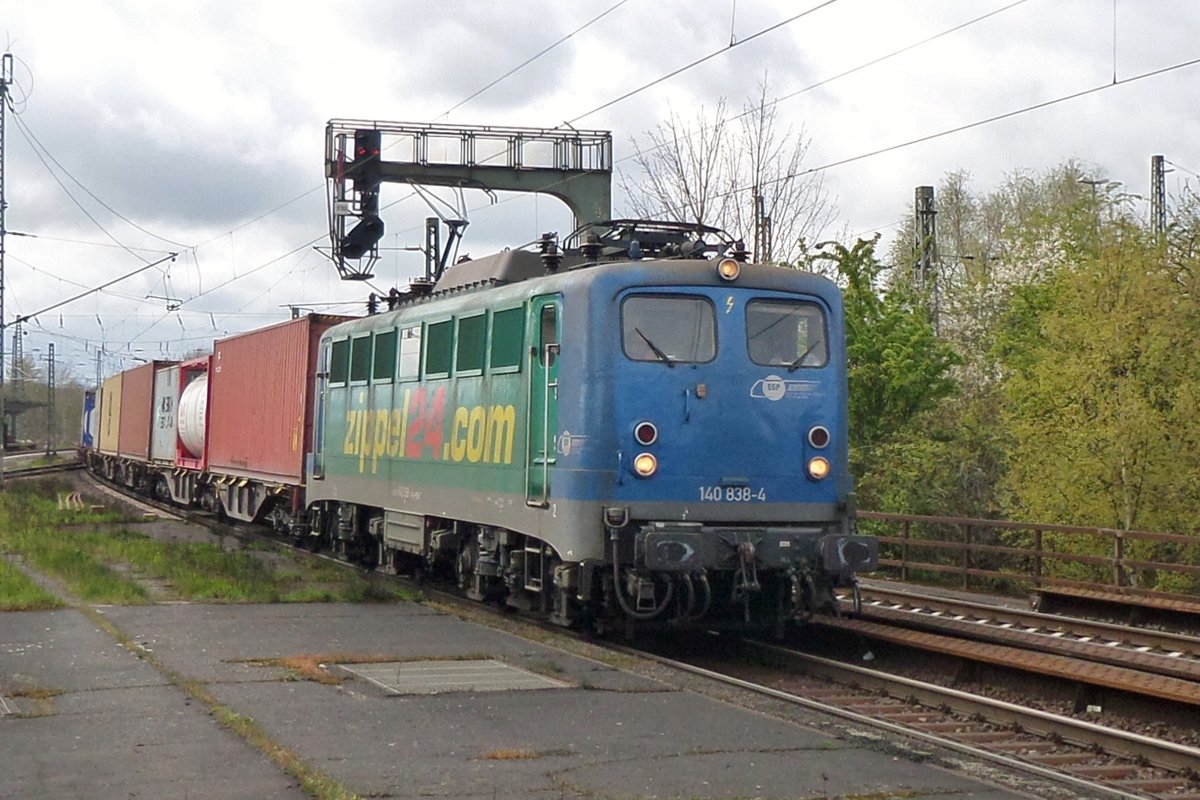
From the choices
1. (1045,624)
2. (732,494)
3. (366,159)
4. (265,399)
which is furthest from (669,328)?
(366,159)

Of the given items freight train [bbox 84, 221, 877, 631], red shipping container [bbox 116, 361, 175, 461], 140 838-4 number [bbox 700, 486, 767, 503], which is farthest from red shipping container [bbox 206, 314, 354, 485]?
140 838-4 number [bbox 700, 486, 767, 503]

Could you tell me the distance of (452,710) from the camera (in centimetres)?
895

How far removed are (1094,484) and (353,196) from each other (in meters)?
14.0

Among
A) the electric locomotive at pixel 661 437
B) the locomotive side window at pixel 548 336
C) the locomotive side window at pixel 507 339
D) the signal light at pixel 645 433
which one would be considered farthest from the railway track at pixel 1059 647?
the locomotive side window at pixel 507 339

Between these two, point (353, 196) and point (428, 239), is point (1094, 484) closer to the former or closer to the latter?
point (353, 196)

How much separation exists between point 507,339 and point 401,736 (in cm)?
550

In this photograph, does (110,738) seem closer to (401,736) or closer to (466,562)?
(401,736)

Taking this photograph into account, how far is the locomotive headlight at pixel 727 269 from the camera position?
475 inches

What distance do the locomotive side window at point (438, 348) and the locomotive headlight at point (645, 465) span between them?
11.6 ft

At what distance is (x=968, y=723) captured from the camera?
9.62 m

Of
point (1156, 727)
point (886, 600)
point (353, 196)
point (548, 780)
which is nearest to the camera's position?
point (548, 780)

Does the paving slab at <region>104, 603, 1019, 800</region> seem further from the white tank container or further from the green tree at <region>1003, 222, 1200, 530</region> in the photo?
the white tank container

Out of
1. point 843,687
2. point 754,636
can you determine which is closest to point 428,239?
point 754,636

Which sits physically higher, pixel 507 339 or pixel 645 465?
pixel 507 339
